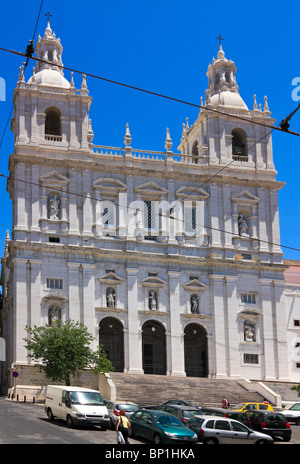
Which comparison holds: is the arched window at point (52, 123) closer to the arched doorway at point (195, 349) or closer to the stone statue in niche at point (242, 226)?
the stone statue in niche at point (242, 226)

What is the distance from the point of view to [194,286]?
66.1m

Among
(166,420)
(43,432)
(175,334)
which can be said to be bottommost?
(43,432)

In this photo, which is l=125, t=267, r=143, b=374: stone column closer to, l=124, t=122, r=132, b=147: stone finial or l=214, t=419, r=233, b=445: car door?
l=124, t=122, r=132, b=147: stone finial

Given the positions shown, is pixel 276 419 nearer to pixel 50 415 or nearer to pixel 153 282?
pixel 50 415

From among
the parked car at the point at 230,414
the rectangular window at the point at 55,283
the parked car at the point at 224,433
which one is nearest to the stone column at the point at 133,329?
the rectangular window at the point at 55,283

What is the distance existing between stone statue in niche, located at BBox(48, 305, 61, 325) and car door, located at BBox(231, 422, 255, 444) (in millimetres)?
30913

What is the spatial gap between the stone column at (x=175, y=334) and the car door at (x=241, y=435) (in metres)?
31.3

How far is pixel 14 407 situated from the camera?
151ft

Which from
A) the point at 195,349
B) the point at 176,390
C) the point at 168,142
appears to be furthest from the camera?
the point at 168,142

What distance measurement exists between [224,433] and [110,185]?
3691cm

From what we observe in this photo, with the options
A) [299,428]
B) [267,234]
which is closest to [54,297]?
[267,234]

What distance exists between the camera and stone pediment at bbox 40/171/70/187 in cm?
6462

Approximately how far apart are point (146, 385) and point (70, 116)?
2320cm

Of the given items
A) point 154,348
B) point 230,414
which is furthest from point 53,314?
point 230,414
